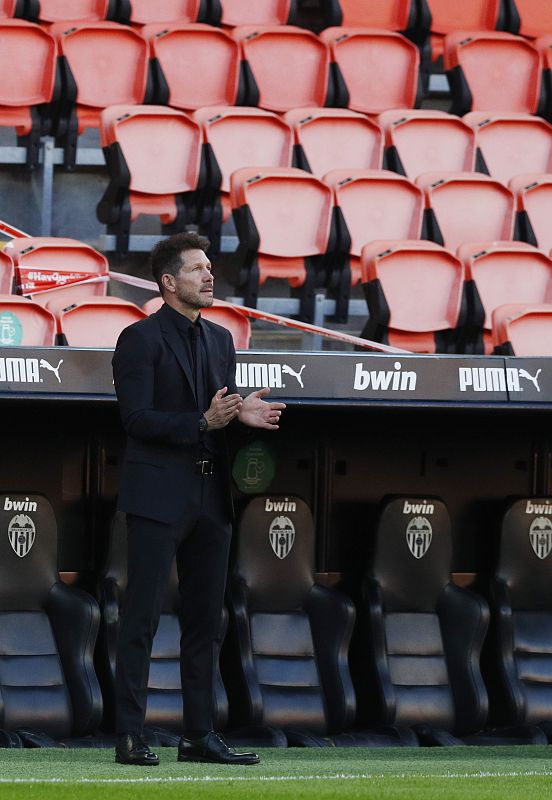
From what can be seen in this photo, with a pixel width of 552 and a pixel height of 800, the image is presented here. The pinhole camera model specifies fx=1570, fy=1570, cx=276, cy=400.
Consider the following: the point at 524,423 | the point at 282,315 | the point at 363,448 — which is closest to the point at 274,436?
the point at 363,448

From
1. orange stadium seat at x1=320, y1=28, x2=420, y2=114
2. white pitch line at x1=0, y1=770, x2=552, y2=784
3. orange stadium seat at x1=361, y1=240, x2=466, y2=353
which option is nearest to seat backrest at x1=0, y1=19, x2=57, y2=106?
orange stadium seat at x1=320, y1=28, x2=420, y2=114

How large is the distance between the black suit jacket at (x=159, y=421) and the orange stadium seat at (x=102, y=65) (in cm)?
504

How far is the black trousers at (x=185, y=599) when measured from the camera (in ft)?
15.1

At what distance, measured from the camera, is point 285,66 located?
10.1m

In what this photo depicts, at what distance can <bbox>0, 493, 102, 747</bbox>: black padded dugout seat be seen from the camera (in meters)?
5.65

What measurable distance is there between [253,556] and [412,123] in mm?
4265

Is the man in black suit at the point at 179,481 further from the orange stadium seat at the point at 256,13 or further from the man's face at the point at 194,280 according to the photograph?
the orange stadium seat at the point at 256,13

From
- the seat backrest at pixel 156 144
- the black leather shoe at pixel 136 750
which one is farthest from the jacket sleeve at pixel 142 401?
the seat backrest at pixel 156 144

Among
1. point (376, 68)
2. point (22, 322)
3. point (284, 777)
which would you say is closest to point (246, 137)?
point (376, 68)

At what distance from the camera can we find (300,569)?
6.21 meters

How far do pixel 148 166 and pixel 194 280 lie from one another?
4.15m

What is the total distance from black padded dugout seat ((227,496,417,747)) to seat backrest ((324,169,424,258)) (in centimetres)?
289

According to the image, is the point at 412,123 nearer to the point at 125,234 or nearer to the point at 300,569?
the point at 125,234

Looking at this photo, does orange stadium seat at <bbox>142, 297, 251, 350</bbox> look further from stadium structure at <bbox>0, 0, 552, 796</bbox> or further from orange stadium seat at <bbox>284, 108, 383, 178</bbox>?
orange stadium seat at <bbox>284, 108, 383, 178</bbox>
